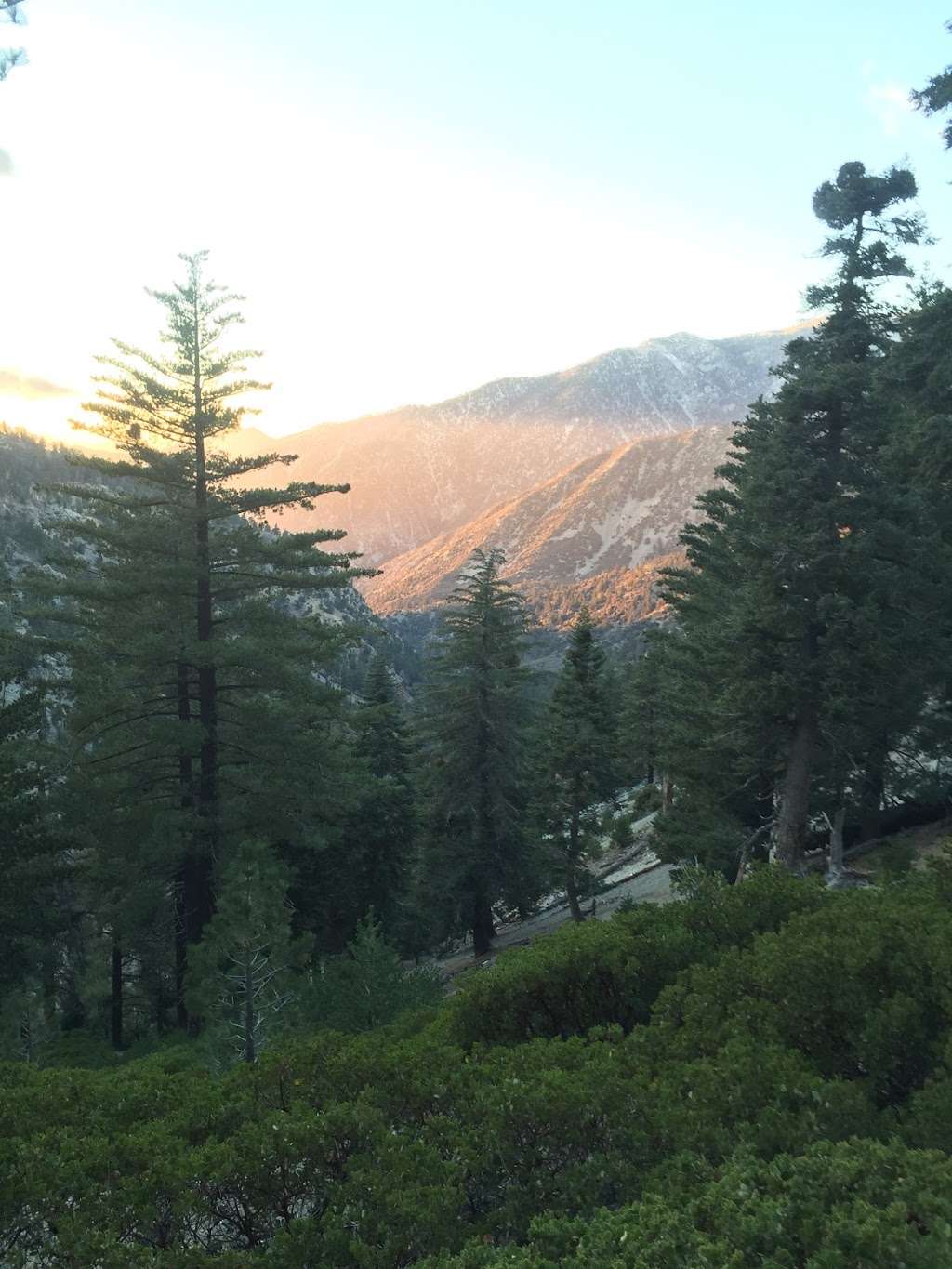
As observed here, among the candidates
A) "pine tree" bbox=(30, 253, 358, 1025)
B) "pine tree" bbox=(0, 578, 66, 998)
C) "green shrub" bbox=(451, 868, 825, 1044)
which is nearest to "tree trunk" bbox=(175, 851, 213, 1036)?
"pine tree" bbox=(30, 253, 358, 1025)

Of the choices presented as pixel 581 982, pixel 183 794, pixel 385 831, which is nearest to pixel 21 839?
pixel 183 794

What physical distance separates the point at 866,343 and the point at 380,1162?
51.7 feet

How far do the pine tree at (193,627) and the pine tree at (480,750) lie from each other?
25.6ft

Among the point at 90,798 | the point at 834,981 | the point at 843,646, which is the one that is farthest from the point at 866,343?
the point at 90,798

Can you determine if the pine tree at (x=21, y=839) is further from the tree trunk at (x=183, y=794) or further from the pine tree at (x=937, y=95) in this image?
the pine tree at (x=937, y=95)

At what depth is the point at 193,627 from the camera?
17828 millimetres

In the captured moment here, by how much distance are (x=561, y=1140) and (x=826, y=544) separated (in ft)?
39.6

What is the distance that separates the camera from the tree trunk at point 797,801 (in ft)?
52.0

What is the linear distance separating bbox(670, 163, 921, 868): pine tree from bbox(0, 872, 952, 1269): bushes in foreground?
756cm

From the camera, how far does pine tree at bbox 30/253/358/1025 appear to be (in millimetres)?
16828

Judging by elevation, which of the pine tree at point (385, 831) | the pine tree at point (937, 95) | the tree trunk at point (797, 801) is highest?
the pine tree at point (937, 95)

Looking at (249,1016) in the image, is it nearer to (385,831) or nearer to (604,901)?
(385,831)

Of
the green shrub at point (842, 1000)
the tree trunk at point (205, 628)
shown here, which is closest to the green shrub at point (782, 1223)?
the green shrub at point (842, 1000)

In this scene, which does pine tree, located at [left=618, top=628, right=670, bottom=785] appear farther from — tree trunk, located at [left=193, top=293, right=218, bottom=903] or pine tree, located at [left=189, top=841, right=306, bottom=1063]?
pine tree, located at [left=189, top=841, right=306, bottom=1063]
